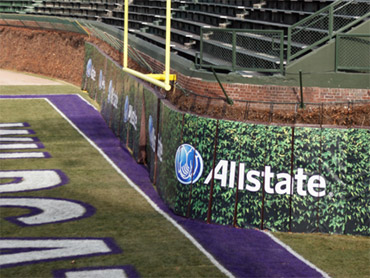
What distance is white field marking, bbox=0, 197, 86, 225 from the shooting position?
1642 centimetres

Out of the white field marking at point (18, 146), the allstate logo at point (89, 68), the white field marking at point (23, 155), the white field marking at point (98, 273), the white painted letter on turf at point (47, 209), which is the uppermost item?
the allstate logo at point (89, 68)

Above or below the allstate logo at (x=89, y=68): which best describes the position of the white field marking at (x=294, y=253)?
below

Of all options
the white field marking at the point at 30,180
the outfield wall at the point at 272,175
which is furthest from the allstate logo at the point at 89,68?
the outfield wall at the point at 272,175

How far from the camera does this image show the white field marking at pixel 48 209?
1642 centimetres

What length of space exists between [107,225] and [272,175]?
364 centimetres

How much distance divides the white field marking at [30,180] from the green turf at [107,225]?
0.40 metres

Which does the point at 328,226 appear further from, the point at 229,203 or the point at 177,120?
the point at 177,120

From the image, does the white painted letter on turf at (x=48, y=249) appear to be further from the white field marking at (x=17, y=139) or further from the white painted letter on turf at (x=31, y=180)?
the white field marking at (x=17, y=139)

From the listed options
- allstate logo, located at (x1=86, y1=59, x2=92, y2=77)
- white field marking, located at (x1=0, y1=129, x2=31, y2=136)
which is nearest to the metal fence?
white field marking, located at (x1=0, y1=129, x2=31, y2=136)

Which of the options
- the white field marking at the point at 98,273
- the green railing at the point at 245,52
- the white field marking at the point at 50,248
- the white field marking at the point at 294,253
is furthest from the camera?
the green railing at the point at 245,52

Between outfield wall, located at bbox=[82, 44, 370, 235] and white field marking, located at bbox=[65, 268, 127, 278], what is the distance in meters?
3.49

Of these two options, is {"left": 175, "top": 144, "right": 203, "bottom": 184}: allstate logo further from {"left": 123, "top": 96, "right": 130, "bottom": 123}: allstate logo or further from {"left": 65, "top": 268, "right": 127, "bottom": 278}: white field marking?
{"left": 123, "top": 96, "right": 130, "bottom": 123}: allstate logo

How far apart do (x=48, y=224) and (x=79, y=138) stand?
372 inches

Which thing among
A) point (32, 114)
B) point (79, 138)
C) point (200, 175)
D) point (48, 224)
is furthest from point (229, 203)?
point (32, 114)
